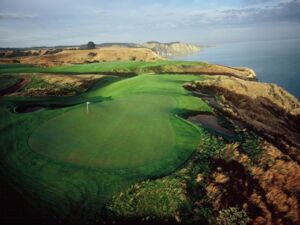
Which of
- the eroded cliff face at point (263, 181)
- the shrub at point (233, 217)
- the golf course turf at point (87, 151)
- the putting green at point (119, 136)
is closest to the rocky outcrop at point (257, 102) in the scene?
the eroded cliff face at point (263, 181)

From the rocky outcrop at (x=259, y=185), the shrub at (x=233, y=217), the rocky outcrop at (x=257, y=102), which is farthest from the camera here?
the rocky outcrop at (x=257, y=102)

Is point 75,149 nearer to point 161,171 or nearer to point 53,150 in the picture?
point 53,150

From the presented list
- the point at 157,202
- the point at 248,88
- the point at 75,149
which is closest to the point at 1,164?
the point at 75,149

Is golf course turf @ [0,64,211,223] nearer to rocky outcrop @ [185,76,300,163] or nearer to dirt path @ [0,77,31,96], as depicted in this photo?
rocky outcrop @ [185,76,300,163]

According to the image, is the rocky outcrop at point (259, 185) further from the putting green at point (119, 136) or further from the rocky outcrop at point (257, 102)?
the rocky outcrop at point (257, 102)

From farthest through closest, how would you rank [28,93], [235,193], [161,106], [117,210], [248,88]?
[248,88] → [28,93] → [161,106] → [235,193] → [117,210]

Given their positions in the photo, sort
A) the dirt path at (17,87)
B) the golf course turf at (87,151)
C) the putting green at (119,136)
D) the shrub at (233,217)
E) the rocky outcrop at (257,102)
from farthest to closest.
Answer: the dirt path at (17,87) < the rocky outcrop at (257,102) < the putting green at (119,136) < the golf course turf at (87,151) < the shrub at (233,217)

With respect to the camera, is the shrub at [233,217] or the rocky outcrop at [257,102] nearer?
the shrub at [233,217]

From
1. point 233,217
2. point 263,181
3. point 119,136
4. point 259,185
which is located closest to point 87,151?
point 119,136

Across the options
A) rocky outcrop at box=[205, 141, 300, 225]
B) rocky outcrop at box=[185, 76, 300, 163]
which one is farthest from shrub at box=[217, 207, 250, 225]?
rocky outcrop at box=[185, 76, 300, 163]
